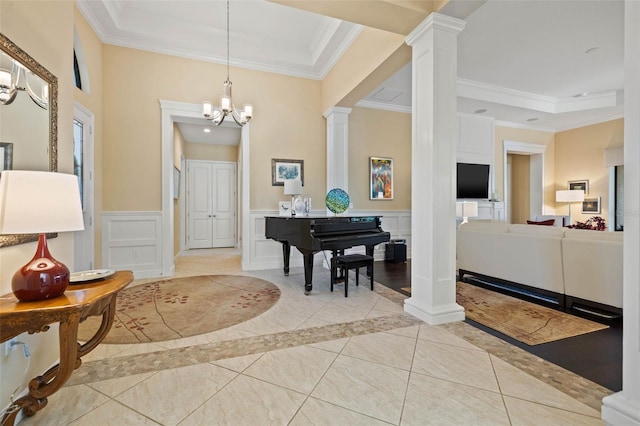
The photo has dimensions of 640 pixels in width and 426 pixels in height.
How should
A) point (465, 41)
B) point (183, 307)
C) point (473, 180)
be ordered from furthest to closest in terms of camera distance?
point (473, 180) → point (465, 41) → point (183, 307)

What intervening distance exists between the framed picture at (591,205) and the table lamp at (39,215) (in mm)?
9298

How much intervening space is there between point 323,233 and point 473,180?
4.76 metres

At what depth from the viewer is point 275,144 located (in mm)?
4887

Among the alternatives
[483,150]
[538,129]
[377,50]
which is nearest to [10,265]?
[377,50]

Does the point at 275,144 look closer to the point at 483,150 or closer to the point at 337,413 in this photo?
the point at 337,413

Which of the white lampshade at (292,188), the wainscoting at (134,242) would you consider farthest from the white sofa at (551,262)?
the wainscoting at (134,242)

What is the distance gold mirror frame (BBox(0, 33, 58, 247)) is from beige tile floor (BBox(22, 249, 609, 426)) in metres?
0.89

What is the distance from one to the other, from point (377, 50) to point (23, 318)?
12.8 ft

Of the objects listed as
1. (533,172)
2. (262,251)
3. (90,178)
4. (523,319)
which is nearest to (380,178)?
(262,251)

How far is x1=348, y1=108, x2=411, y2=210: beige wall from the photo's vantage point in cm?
557

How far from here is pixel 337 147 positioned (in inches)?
197

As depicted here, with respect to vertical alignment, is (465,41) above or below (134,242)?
above

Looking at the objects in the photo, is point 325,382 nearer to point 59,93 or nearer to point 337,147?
point 59,93

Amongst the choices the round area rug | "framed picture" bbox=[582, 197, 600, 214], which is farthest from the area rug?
"framed picture" bbox=[582, 197, 600, 214]
